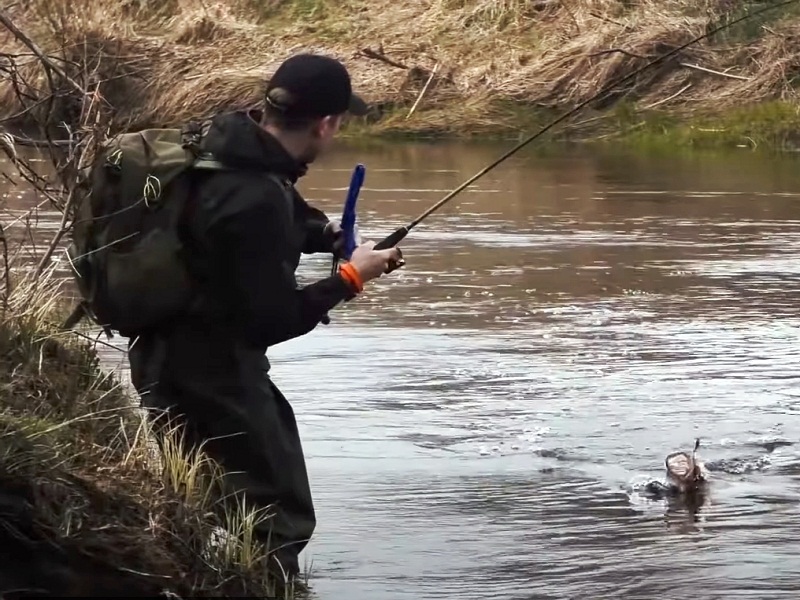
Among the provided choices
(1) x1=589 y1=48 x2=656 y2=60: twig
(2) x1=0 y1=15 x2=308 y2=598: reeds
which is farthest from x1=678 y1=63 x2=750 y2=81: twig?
(2) x1=0 y1=15 x2=308 y2=598: reeds

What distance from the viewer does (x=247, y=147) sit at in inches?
184

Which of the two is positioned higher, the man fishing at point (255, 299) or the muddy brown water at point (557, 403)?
the man fishing at point (255, 299)

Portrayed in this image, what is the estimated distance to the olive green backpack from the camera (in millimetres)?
4652

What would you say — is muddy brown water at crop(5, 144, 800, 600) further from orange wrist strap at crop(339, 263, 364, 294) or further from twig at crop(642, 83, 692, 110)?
twig at crop(642, 83, 692, 110)

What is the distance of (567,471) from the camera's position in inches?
263

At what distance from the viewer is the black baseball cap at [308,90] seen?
186 inches

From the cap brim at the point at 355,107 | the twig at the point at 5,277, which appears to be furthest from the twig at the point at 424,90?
the cap brim at the point at 355,107

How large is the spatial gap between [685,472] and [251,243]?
242 cm

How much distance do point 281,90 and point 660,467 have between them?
2666 millimetres

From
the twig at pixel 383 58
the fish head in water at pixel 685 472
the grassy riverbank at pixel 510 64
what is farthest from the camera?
the twig at pixel 383 58

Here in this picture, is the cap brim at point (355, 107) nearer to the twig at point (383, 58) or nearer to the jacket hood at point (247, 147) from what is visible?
the jacket hood at point (247, 147)

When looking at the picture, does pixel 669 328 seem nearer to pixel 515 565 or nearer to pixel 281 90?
pixel 515 565

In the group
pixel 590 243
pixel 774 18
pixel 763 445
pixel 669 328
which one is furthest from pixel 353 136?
pixel 763 445

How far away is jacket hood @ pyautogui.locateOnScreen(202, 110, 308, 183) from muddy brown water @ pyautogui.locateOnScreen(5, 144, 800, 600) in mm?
1404
